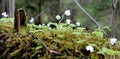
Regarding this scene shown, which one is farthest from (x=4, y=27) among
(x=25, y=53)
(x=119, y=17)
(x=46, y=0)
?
(x=46, y=0)

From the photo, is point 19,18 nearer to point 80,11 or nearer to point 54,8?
point 80,11

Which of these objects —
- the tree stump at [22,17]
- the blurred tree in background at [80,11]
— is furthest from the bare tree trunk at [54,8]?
the tree stump at [22,17]

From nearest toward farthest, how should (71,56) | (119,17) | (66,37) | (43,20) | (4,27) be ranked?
(71,56) < (66,37) < (4,27) < (119,17) < (43,20)

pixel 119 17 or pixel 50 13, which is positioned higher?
pixel 119 17

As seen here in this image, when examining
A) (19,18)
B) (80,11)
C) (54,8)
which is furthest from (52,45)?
(54,8)

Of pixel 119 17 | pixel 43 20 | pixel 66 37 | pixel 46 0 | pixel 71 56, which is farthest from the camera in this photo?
pixel 43 20

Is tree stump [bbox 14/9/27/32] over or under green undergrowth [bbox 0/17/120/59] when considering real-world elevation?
over

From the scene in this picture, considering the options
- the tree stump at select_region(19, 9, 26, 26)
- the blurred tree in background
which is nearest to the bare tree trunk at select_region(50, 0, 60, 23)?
the blurred tree in background

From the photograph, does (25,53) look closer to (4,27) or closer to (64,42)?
(64,42)

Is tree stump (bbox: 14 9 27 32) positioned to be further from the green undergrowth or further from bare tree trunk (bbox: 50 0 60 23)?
bare tree trunk (bbox: 50 0 60 23)
